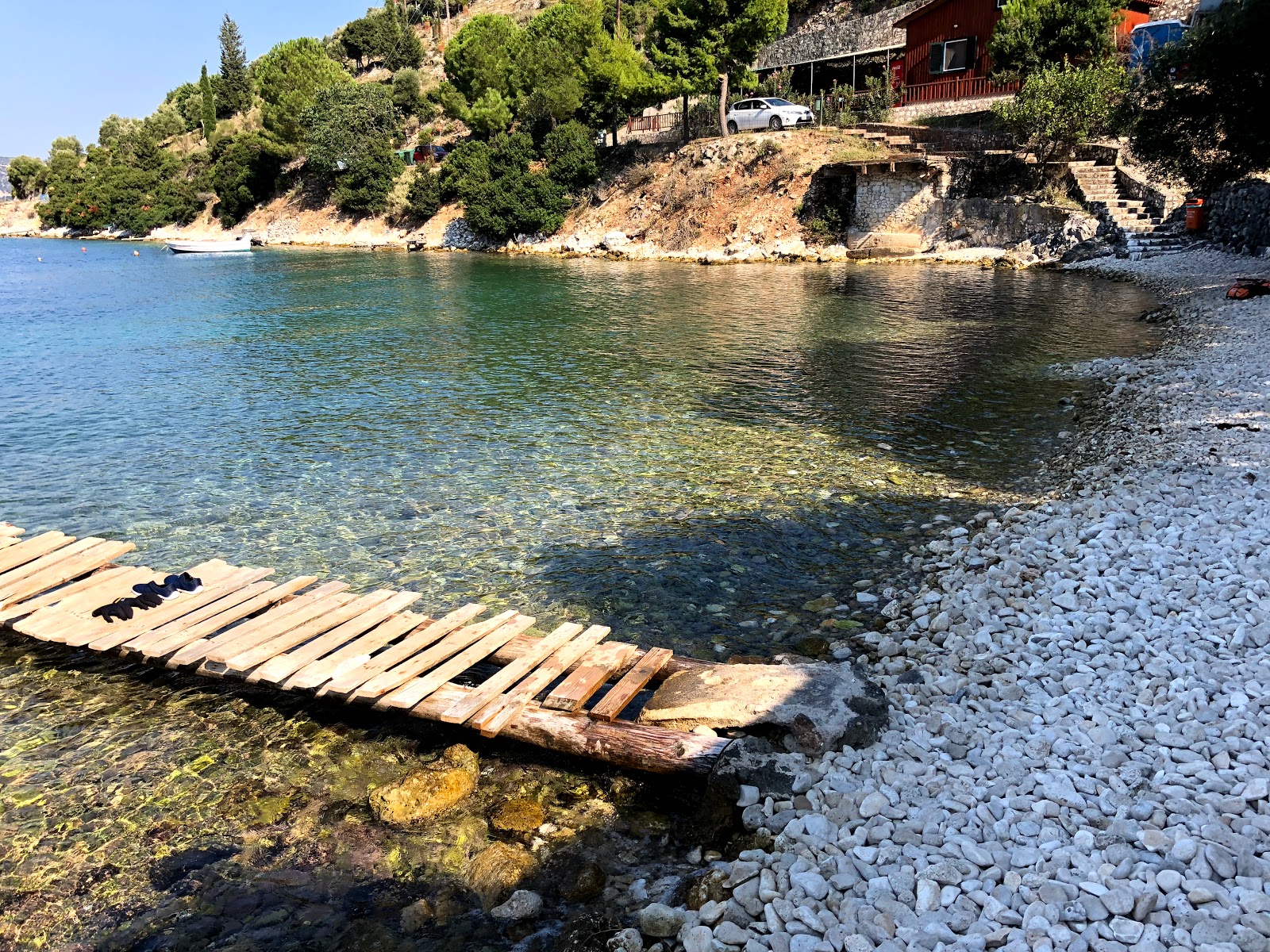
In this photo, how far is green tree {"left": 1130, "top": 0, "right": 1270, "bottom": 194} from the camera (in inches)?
830

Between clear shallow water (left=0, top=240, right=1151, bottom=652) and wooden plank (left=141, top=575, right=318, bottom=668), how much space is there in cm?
111

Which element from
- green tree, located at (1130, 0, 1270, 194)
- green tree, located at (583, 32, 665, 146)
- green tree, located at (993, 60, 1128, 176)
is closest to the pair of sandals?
green tree, located at (1130, 0, 1270, 194)

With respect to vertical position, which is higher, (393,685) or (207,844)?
(393,685)

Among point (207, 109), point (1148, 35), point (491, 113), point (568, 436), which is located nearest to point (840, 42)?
point (1148, 35)

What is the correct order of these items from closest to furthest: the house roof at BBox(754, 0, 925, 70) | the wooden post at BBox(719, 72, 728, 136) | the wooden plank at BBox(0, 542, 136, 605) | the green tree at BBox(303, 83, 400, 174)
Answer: the wooden plank at BBox(0, 542, 136, 605), the wooden post at BBox(719, 72, 728, 136), the house roof at BBox(754, 0, 925, 70), the green tree at BBox(303, 83, 400, 174)

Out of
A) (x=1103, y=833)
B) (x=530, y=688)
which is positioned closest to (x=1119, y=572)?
(x=1103, y=833)

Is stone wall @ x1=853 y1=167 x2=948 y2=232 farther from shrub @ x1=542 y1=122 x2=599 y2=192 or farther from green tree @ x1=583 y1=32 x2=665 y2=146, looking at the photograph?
shrub @ x1=542 y1=122 x2=599 y2=192

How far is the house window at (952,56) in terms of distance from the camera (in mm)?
47688

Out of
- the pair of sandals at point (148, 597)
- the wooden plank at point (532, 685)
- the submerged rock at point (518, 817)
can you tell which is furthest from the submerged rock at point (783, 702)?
the pair of sandals at point (148, 597)

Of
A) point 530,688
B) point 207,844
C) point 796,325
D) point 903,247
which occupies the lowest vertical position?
point 207,844

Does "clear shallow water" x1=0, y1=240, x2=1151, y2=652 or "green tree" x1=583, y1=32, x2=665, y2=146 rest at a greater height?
"green tree" x1=583, y1=32, x2=665, y2=146

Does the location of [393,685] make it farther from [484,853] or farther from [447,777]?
[484,853]

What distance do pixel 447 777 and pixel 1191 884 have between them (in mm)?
4477

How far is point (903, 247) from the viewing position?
137ft
